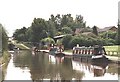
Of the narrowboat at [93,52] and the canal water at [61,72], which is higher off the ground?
the narrowboat at [93,52]

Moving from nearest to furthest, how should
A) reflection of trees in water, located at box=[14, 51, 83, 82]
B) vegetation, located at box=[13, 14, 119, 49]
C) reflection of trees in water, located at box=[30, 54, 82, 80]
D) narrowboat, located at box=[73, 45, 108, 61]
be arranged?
reflection of trees in water, located at box=[30, 54, 82, 80], reflection of trees in water, located at box=[14, 51, 83, 82], narrowboat, located at box=[73, 45, 108, 61], vegetation, located at box=[13, 14, 119, 49]

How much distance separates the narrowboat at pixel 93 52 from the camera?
32219 millimetres

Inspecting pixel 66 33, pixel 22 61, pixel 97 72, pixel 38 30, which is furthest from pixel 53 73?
pixel 66 33

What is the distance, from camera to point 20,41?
8412cm

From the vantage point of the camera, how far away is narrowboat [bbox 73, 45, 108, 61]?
32219 millimetres

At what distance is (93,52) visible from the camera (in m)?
35.4

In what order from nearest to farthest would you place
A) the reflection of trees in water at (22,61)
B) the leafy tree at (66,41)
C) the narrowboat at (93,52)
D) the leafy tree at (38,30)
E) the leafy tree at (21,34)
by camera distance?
the reflection of trees in water at (22,61), the narrowboat at (93,52), the leafy tree at (66,41), the leafy tree at (38,30), the leafy tree at (21,34)

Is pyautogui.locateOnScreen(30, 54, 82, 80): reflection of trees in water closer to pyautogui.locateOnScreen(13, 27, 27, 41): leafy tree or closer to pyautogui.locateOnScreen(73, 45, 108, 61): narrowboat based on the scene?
pyautogui.locateOnScreen(73, 45, 108, 61): narrowboat

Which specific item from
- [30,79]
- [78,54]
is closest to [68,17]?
[78,54]

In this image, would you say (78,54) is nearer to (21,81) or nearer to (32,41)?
(21,81)

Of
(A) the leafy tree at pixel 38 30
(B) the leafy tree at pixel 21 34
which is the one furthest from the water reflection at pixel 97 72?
(B) the leafy tree at pixel 21 34

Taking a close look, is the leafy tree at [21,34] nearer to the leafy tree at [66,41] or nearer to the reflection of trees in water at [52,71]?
the leafy tree at [66,41]

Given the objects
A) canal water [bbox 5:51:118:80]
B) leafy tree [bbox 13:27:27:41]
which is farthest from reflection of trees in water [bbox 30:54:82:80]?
leafy tree [bbox 13:27:27:41]

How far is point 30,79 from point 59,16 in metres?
79.0
